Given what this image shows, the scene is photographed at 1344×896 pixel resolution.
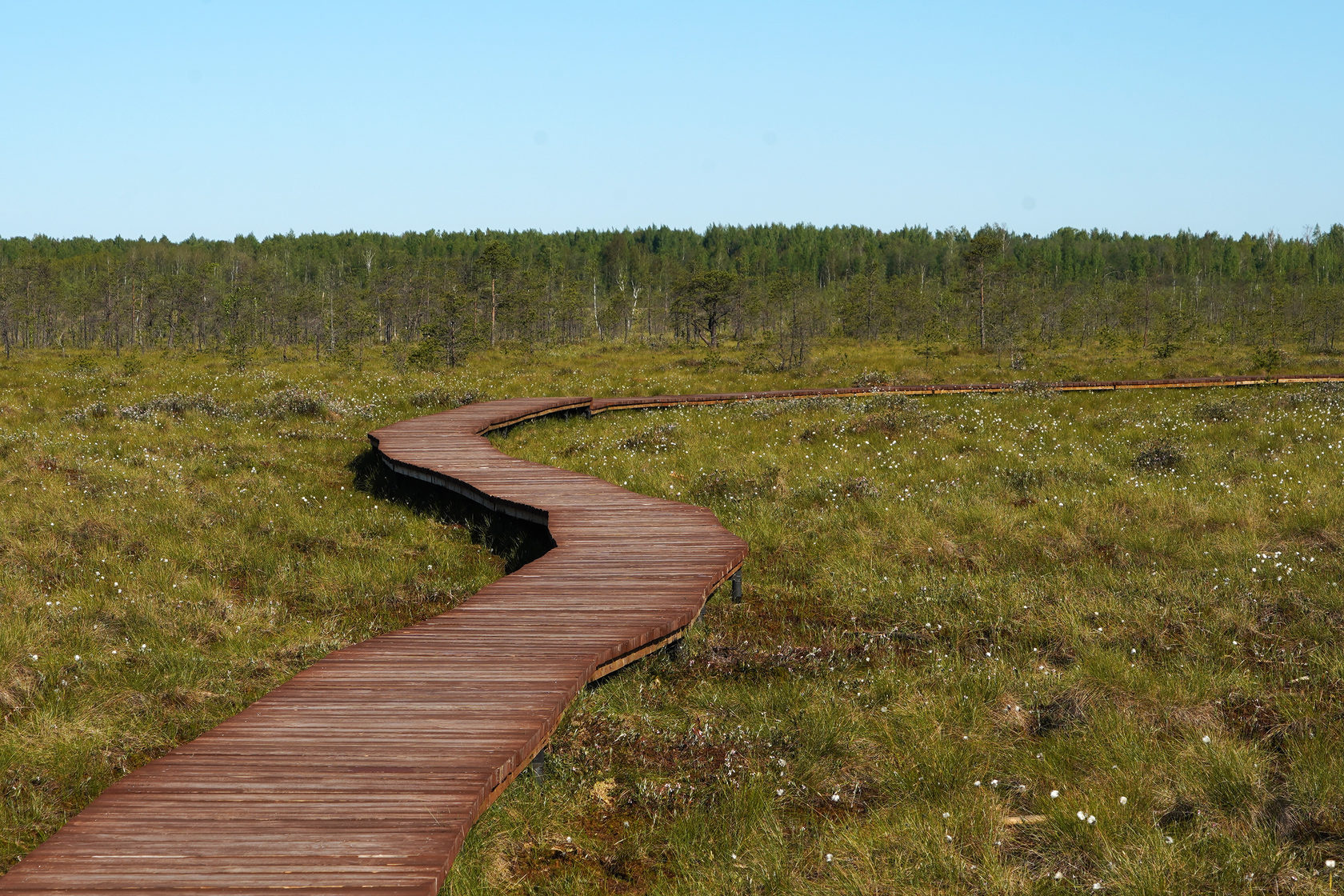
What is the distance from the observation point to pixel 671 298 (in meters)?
102

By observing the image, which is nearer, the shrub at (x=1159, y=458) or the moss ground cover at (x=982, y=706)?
the moss ground cover at (x=982, y=706)

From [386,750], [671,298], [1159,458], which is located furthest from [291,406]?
[671,298]

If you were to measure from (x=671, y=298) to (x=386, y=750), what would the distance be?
99.5m

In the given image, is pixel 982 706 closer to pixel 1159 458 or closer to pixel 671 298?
pixel 1159 458

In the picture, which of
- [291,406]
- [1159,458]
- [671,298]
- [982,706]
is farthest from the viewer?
[671,298]

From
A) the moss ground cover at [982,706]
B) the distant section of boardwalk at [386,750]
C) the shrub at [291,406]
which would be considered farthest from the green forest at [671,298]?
the distant section of boardwalk at [386,750]

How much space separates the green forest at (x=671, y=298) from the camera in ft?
221

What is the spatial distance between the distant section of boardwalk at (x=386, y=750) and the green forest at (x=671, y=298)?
29032 millimetres

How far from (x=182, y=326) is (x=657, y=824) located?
111m

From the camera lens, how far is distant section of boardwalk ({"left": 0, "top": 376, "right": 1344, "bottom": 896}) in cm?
375

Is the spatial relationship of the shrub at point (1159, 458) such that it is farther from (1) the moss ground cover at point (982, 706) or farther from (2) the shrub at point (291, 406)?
(2) the shrub at point (291, 406)

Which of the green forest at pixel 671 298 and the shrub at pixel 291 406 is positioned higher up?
the green forest at pixel 671 298

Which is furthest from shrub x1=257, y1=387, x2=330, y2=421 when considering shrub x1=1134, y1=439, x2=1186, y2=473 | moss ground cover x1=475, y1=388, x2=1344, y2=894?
shrub x1=1134, y1=439, x2=1186, y2=473

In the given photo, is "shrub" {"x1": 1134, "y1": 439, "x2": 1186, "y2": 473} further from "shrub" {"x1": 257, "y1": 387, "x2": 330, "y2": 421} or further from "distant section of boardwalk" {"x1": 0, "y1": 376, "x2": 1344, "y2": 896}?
"shrub" {"x1": 257, "y1": 387, "x2": 330, "y2": 421}
